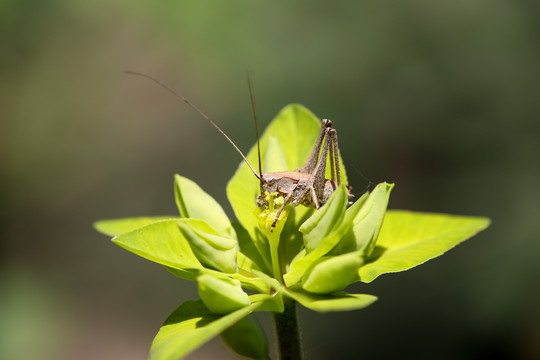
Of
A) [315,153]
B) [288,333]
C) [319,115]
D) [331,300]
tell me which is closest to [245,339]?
[288,333]

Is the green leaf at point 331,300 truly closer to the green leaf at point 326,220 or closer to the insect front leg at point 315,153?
the green leaf at point 326,220

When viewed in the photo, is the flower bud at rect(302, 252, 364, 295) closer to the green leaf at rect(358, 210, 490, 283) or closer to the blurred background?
the green leaf at rect(358, 210, 490, 283)

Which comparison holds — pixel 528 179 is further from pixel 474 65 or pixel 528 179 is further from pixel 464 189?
pixel 474 65

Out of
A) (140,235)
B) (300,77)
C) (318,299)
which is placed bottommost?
(318,299)

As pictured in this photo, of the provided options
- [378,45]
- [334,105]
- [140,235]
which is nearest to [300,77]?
[334,105]

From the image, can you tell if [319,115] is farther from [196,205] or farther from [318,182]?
[196,205]
